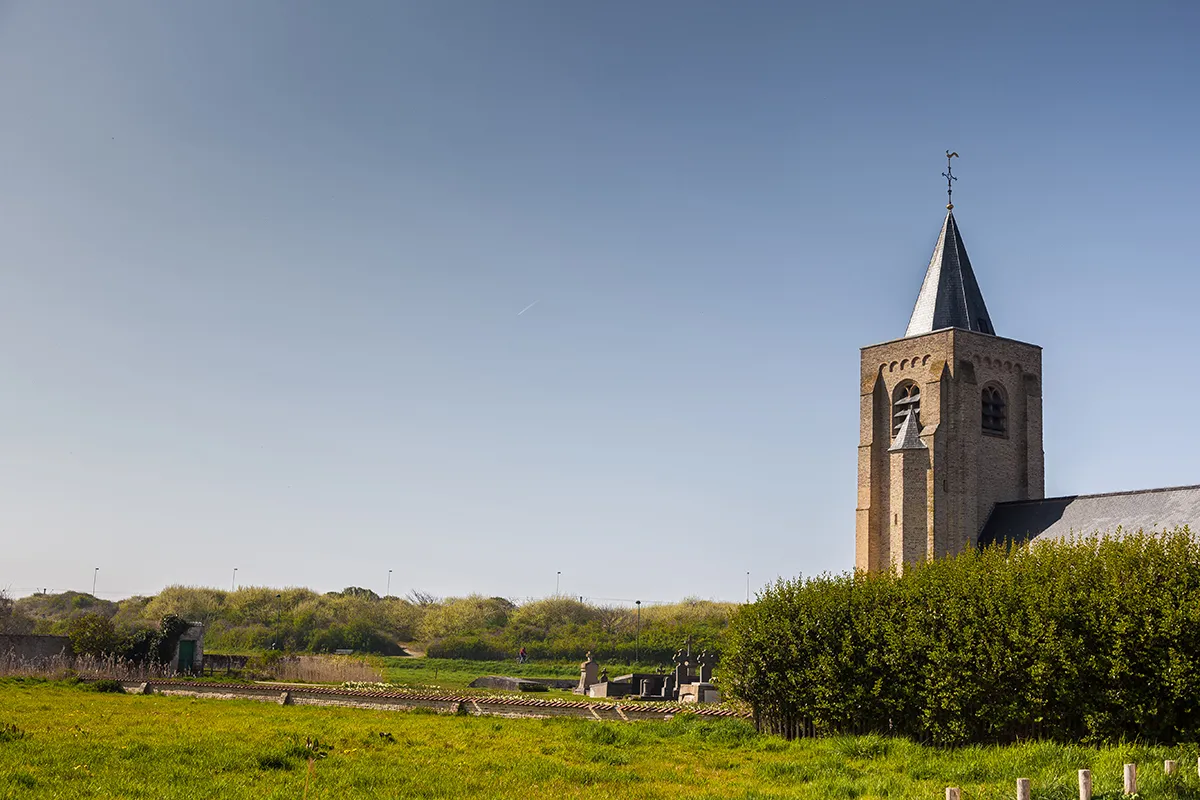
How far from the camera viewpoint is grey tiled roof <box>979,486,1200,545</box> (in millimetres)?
34750

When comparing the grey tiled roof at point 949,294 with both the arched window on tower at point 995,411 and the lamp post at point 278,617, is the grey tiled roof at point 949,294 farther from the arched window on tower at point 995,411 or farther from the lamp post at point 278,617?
the lamp post at point 278,617

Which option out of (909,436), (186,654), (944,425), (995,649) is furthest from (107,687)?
(944,425)

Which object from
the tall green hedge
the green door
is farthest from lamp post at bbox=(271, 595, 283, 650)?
the tall green hedge

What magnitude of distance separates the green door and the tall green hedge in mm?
26148

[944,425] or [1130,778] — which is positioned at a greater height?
A: [944,425]

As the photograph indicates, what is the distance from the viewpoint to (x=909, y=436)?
40.7 m

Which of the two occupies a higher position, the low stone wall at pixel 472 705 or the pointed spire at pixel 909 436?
the pointed spire at pixel 909 436

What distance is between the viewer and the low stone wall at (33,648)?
40.5 m

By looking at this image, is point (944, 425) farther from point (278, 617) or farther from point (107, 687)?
point (278, 617)

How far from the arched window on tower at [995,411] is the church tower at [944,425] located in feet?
0.12

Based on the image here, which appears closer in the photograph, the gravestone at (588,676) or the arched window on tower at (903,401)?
the arched window on tower at (903,401)

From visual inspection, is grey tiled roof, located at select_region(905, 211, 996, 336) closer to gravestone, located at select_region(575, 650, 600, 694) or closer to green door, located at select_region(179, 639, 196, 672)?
gravestone, located at select_region(575, 650, 600, 694)

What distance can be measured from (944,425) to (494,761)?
1075 inches

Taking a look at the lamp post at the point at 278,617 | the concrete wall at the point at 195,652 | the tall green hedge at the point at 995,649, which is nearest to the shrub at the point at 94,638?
the concrete wall at the point at 195,652
